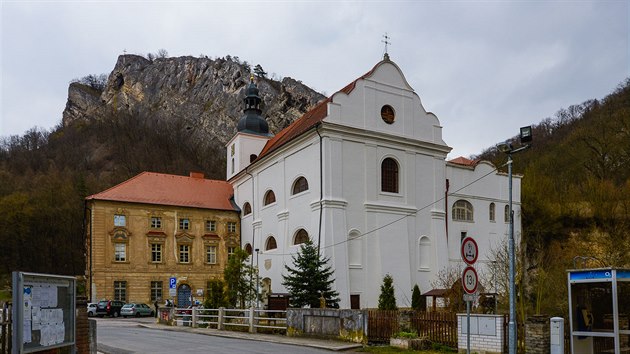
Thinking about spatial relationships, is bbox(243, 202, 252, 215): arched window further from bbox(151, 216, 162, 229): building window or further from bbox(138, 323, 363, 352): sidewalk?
bbox(138, 323, 363, 352): sidewalk

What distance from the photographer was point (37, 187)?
72.1 meters

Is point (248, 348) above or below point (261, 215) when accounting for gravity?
below

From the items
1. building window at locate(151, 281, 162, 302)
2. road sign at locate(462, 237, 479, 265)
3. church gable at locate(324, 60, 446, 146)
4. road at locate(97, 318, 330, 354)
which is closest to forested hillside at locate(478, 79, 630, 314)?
church gable at locate(324, 60, 446, 146)

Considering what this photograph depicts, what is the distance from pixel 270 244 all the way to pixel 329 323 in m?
19.7

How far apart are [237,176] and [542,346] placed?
115ft

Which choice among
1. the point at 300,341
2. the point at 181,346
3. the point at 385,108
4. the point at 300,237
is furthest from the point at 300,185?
the point at 181,346

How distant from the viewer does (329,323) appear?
1959cm

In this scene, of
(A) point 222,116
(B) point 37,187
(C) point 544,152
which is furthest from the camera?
(A) point 222,116

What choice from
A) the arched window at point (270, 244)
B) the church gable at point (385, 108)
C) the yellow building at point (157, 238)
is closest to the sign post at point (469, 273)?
the church gable at point (385, 108)

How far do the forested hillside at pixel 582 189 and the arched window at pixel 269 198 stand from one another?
55.8ft

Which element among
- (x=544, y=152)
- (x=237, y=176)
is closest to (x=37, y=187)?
(x=237, y=176)

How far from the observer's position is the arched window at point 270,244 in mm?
38344

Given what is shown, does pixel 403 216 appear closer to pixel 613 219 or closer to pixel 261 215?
pixel 261 215

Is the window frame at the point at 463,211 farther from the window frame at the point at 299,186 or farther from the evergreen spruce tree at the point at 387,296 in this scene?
the window frame at the point at 299,186
